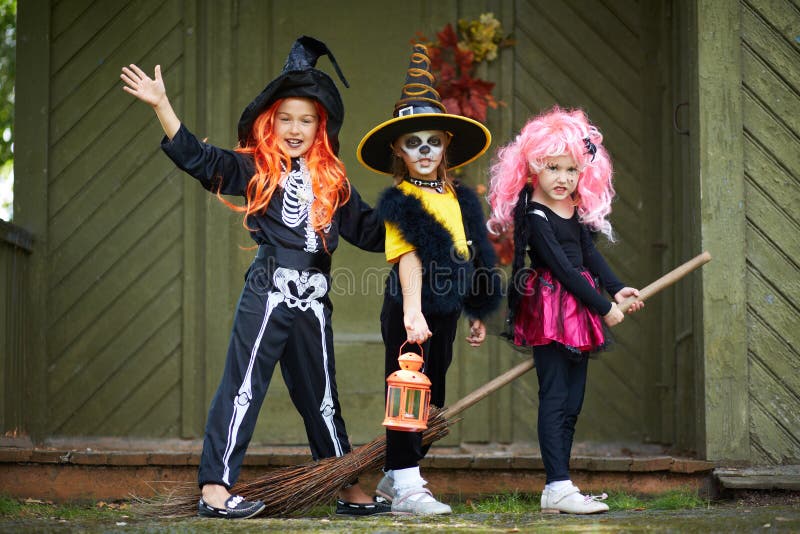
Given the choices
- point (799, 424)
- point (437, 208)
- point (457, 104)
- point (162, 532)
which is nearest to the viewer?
point (162, 532)

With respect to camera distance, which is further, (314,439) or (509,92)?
(509,92)

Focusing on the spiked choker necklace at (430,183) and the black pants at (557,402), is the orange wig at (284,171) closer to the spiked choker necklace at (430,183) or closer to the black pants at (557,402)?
the spiked choker necklace at (430,183)

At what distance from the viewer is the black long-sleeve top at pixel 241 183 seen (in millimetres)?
4199

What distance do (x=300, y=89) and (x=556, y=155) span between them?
112 cm

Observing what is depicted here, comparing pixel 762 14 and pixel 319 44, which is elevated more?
pixel 762 14

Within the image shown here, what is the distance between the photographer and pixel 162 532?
12.5 feet

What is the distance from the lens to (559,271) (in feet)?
14.5

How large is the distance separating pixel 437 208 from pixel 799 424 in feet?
6.93

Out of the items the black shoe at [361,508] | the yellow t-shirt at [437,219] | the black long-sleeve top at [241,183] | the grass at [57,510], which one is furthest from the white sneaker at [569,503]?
the grass at [57,510]

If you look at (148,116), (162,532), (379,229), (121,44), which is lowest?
(162,532)

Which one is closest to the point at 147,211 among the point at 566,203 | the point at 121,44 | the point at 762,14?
the point at 121,44

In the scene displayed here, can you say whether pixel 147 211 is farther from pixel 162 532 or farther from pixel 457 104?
pixel 162 532

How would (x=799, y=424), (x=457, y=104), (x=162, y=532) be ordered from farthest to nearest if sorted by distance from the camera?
(x=457, y=104) → (x=799, y=424) → (x=162, y=532)

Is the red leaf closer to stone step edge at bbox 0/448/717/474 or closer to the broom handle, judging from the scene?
the broom handle
